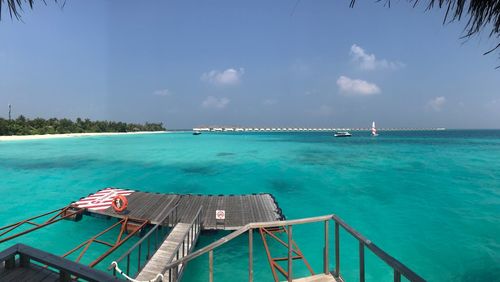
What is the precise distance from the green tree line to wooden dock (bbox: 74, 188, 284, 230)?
8274 centimetres

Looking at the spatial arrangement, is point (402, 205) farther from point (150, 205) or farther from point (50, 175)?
point (50, 175)

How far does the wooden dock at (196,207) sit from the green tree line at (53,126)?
271 feet

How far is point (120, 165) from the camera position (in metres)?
30.5

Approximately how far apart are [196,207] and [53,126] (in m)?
103

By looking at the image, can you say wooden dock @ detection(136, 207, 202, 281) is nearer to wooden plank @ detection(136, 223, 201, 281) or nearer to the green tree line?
wooden plank @ detection(136, 223, 201, 281)

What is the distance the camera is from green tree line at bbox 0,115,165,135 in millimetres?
71250

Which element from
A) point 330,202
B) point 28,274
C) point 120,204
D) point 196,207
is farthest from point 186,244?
point 330,202

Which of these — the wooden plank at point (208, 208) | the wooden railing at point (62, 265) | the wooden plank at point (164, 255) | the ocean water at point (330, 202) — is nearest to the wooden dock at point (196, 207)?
the wooden plank at point (208, 208)

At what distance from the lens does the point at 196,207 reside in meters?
11.6

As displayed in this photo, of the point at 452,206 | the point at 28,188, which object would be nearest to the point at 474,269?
the point at 452,206

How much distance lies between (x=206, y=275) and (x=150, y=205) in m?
5.22

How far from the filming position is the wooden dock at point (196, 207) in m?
10.3

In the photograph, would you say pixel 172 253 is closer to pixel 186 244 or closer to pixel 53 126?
pixel 186 244

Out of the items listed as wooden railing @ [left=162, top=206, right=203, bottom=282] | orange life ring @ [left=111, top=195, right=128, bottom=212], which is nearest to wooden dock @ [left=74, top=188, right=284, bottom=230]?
orange life ring @ [left=111, top=195, right=128, bottom=212]
